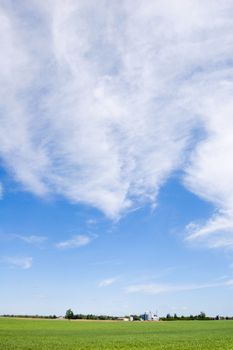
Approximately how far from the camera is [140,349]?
36969 millimetres

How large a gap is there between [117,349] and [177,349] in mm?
5049

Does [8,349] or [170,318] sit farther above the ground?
[170,318]

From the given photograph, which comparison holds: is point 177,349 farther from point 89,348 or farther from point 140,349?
point 89,348

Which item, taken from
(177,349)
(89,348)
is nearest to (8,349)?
(89,348)

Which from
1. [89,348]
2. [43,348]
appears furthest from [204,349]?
[43,348]

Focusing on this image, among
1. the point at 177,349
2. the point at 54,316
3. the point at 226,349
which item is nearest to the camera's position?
the point at 226,349

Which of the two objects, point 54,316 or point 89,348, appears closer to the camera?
point 89,348

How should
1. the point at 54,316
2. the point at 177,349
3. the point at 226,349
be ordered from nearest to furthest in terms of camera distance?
the point at 226,349, the point at 177,349, the point at 54,316

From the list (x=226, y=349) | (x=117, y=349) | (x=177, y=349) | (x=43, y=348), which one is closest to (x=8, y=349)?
(x=43, y=348)

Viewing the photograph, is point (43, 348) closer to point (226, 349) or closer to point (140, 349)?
point (140, 349)

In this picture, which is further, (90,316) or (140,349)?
(90,316)

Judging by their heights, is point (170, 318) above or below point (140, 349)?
above

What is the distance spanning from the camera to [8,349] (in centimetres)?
3691

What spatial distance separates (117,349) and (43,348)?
666cm
